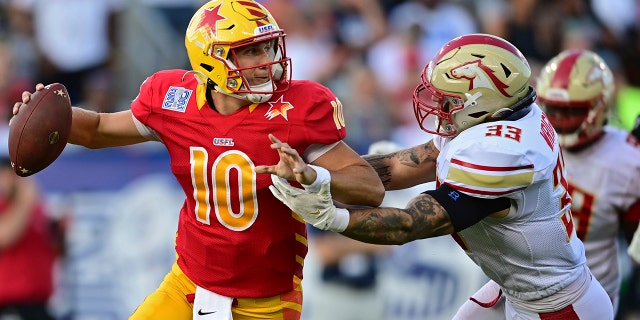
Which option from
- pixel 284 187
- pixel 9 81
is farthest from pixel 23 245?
pixel 284 187

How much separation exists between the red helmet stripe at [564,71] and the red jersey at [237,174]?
1697mm

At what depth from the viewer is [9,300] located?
750 centimetres

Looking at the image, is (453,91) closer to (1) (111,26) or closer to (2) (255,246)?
(2) (255,246)

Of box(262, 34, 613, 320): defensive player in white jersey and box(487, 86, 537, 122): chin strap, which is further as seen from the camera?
box(487, 86, 537, 122): chin strap

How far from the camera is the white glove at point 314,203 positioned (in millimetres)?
3678

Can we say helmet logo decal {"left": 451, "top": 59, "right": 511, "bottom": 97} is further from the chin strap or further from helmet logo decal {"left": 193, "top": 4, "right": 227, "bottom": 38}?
helmet logo decal {"left": 193, "top": 4, "right": 227, "bottom": 38}

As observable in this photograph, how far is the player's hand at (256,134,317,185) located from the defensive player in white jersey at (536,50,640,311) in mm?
1995

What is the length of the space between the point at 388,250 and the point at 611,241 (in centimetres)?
238

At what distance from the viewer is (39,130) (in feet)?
13.6

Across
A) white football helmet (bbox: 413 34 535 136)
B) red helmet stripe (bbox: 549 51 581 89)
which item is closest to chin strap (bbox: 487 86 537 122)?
white football helmet (bbox: 413 34 535 136)

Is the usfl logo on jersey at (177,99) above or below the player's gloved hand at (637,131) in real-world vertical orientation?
above

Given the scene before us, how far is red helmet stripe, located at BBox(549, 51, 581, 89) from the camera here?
5.38m

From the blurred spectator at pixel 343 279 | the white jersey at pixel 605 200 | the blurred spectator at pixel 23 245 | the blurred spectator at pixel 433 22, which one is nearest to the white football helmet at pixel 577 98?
the white jersey at pixel 605 200

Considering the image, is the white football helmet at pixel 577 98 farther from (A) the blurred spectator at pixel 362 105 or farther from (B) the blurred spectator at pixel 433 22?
(B) the blurred spectator at pixel 433 22
